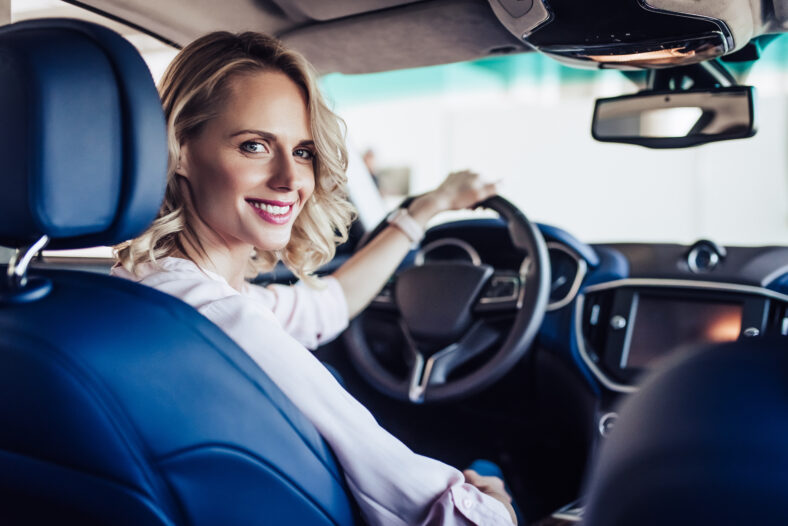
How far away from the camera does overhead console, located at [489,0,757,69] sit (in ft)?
4.97

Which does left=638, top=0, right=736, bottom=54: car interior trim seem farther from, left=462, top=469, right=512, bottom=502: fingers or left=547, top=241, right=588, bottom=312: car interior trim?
left=462, top=469, right=512, bottom=502: fingers

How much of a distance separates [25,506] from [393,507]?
19.7 inches

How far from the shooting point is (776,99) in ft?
27.0

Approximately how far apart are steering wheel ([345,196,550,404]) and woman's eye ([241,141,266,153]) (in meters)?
0.70

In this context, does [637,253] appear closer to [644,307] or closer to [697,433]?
[644,307]

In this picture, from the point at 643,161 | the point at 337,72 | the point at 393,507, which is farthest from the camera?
the point at 643,161

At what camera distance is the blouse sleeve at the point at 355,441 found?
1.11m

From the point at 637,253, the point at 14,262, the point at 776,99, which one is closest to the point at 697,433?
the point at 14,262

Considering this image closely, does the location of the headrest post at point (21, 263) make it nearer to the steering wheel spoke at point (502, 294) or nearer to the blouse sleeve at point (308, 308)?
the blouse sleeve at point (308, 308)

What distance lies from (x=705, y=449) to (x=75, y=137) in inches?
29.3

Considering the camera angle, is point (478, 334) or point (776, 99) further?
point (776, 99)

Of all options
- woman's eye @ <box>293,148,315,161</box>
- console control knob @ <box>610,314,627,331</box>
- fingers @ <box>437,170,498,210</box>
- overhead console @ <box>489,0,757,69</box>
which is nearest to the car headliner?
overhead console @ <box>489,0,757,69</box>

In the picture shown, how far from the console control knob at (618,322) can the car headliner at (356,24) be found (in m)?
0.75

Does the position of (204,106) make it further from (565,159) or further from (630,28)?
(565,159)
